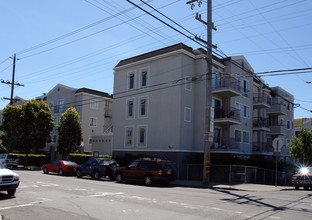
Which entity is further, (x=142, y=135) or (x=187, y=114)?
(x=142, y=135)

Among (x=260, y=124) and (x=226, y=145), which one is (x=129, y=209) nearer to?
(x=226, y=145)

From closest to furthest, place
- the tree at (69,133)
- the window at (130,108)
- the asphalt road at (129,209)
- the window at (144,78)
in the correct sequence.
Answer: the asphalt road at (129,209), the window at (144,78), the window at (130,108), the tree at (69,133)

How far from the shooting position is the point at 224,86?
29.4 metres

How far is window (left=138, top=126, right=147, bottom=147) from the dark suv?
874 centimetres

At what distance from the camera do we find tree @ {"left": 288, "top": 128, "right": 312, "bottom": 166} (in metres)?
28.3

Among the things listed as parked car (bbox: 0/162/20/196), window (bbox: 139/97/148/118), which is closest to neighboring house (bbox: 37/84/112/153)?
window (bbox: 139/97/148/118)

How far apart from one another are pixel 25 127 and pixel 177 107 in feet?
60.6

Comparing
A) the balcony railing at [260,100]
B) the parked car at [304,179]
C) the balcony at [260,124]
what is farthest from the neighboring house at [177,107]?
the parked car at [304,179]

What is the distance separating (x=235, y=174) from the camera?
21.9m

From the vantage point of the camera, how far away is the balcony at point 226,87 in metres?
28.0

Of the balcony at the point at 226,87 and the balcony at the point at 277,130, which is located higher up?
the balcony at the point at 226,87

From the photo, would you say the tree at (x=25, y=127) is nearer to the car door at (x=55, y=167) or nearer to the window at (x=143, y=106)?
the car door at (x=55, y=167)

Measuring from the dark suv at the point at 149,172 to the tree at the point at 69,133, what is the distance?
633 inches

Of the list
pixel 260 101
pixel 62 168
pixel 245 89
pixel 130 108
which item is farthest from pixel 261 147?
pixel 62 168
